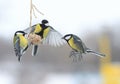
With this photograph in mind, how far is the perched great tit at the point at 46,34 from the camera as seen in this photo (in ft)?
1.41

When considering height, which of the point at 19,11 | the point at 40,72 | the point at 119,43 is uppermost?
the point at 19,11

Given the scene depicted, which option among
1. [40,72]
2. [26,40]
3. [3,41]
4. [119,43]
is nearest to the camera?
[26,40]

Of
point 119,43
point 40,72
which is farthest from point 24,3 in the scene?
point 40,72

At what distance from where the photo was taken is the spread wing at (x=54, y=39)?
44 centimetres

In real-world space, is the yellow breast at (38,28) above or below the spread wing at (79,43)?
above

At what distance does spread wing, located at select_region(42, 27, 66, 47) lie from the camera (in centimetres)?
44

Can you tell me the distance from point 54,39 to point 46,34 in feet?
0.06

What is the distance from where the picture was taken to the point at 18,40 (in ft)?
1.44

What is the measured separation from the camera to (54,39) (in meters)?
0.45

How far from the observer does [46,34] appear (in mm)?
435

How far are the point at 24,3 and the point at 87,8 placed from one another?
117 mm

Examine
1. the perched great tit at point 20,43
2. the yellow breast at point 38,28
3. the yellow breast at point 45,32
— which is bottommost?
the perched great tit at point 20,43

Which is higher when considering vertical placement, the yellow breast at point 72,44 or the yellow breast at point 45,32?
the yellow breast at point 45,32

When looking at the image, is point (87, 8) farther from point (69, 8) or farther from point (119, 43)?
point (119, 43)
